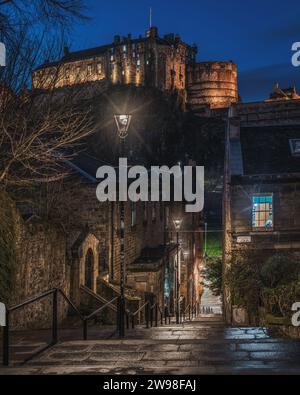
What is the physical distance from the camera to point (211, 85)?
104 m

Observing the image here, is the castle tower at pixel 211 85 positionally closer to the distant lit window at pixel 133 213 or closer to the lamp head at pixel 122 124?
the distant lit window at pixel 133 213

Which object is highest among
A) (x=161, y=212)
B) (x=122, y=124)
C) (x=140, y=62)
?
(x=140, y=62)

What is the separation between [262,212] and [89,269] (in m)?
7.54

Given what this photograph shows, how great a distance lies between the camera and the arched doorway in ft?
65.1

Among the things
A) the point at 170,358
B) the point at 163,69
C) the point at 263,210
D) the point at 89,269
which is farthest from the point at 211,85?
the point at 170,358

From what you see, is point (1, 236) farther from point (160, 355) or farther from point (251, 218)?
point (251, 218)

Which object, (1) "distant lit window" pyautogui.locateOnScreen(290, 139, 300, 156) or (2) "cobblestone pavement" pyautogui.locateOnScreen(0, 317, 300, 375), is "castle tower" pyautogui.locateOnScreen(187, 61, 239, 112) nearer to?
(1) "distant lit window" pyautogui.locateOnScreen(290, 139, 300, 156)

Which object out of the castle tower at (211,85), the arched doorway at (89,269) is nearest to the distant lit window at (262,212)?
the arched doorway at (89,269)

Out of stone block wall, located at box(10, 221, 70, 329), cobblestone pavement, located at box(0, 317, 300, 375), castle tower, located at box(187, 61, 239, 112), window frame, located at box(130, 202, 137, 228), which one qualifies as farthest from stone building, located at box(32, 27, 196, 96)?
cobblestone pavement, located at box(0, 317, 300, 375)

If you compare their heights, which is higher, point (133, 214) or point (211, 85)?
point (211, 85)

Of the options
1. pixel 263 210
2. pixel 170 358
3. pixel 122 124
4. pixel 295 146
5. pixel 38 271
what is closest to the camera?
pixel 170 358

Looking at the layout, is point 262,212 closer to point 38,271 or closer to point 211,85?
point 38,271

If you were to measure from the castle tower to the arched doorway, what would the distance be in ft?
278
